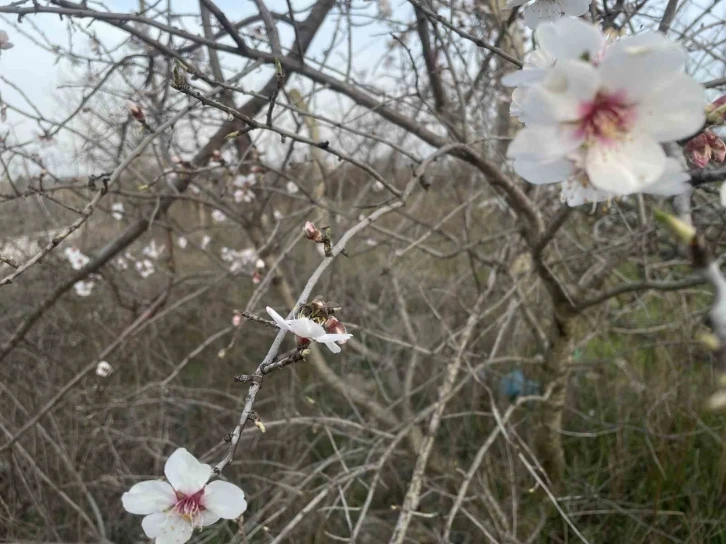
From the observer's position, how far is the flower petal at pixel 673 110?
58cm

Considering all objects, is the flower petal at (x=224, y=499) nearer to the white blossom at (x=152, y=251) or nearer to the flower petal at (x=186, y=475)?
the flower petal at (x=186, y=475)

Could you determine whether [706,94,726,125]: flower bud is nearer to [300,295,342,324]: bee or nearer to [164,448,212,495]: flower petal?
[300,295,342,324]: bee

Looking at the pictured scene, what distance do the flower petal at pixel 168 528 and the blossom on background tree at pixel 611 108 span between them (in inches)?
31.7

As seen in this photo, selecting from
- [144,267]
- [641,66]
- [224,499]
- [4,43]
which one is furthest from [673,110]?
[144,267]

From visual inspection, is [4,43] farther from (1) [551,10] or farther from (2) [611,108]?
(2) [611,108]

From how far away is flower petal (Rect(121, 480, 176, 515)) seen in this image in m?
0.94

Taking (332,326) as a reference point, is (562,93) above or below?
above

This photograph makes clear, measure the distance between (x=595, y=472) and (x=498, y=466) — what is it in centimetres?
46

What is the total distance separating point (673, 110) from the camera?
0.60 metres

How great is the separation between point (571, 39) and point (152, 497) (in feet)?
3.23

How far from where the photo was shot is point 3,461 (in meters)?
2.51

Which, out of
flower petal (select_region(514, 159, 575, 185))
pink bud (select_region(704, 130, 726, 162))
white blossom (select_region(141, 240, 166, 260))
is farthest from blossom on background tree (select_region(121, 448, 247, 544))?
white blossom (select_region(141, 240, 166, 260))

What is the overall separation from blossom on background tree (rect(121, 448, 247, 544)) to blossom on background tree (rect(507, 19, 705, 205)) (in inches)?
29.1

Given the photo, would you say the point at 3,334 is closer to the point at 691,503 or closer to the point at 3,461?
the point at 3,461
